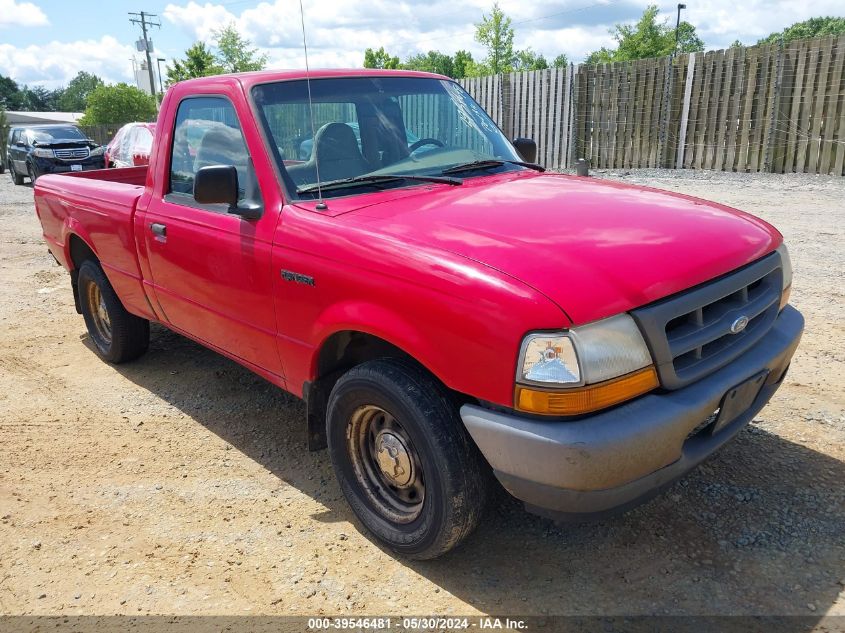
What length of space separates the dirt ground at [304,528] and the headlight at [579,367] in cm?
92

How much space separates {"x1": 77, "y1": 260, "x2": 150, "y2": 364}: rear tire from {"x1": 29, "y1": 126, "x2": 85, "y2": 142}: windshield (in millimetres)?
17399

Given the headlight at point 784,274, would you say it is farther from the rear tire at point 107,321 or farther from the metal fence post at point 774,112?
the metal fence post at point 774,112

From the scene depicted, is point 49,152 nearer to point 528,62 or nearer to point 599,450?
point 599,450

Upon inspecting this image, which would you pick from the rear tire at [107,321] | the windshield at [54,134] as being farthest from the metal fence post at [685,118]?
Answer: the windshield at [54,134]

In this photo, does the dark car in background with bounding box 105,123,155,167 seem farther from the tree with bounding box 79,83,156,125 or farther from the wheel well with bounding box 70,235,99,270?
the tree with bounding box 79,83,156,125

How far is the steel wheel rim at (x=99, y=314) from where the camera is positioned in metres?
5.34

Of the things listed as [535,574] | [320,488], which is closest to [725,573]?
[535,574]

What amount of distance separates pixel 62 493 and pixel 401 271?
2386 millimetres

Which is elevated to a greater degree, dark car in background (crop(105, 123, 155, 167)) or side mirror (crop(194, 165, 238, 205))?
side mirror (crop(194, 165, 238, 205))

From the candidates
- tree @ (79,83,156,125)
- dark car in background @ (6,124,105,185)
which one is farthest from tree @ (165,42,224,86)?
dark car in background @ (6,124,105,185)

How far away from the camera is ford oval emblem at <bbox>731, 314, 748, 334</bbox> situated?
103 inches

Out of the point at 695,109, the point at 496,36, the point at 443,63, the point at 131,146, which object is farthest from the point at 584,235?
the point at 443,63

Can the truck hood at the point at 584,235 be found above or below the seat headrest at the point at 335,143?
below

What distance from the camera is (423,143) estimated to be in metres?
3.79
